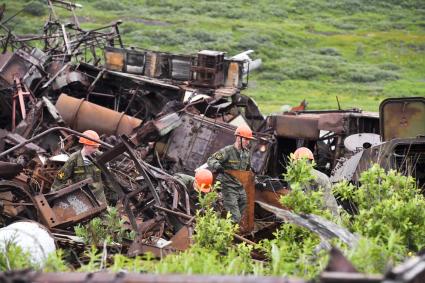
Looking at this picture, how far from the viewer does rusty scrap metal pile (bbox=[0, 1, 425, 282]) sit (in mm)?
8625

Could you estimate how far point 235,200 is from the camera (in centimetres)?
968

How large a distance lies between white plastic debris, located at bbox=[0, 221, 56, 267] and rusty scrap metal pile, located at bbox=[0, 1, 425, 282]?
76 cm

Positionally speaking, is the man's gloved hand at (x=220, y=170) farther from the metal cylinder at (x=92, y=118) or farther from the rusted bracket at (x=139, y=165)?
the metal cylinder at (x=92, y=118)

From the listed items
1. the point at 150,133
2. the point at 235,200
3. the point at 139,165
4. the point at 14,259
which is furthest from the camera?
the point at 150,133

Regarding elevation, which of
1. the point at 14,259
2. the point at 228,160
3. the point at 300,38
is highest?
the point at 14,259

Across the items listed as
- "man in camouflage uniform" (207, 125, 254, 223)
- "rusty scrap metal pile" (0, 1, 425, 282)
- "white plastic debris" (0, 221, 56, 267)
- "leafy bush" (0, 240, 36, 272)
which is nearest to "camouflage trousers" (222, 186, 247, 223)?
"man in camouflage uniform" (207, 125, 254, 223)

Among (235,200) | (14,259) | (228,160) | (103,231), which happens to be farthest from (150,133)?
(14,259)

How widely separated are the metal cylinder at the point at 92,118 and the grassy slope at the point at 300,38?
50.2ft

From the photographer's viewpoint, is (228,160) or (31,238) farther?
(228,160)

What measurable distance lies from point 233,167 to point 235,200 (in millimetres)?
583

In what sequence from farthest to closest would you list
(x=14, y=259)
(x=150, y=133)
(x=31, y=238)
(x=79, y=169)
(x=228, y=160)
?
(x=150, y=133) < (x=228, y=160) < (x=79, y=169) < (x=31, y=238) < (x=14, y=259)

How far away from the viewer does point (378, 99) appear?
35750mm

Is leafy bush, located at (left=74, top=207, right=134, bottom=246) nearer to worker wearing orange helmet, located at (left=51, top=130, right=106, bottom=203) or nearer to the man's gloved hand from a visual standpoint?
worker wearing orange helmet, located at (left=51, top=130, right=106, bottom=203)

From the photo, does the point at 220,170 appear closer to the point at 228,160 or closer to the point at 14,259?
the point at 228,160
